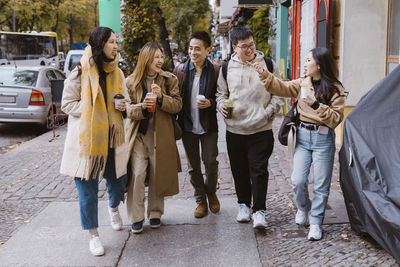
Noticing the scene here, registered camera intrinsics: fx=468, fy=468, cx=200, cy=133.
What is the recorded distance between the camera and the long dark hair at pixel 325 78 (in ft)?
13.0

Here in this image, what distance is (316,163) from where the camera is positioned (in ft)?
13.5

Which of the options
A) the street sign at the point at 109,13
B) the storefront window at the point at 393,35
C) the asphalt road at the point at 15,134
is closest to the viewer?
the storefront window at the point at 393,35

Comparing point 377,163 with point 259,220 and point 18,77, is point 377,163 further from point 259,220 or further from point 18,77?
point 18,77

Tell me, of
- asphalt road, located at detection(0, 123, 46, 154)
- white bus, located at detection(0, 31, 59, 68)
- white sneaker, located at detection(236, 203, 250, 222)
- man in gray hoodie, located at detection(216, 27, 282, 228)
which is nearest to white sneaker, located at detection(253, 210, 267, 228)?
man in gray hoodie, located at detection(216, 27, 282, 228)

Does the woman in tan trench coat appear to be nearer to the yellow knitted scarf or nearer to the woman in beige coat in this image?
the woman in beige coat

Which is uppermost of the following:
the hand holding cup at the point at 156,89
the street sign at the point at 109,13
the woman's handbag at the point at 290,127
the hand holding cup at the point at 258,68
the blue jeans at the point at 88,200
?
the street sign at the point at 109,13

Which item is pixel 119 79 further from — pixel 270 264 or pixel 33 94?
pixel 33 94

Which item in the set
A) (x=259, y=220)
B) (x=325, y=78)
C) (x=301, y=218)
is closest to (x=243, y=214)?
(x=259, y=220)

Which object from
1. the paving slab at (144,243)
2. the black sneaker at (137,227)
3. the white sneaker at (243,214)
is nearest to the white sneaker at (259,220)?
the paving slab at (144,243)

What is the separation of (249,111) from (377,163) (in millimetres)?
1282

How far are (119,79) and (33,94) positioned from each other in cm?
761

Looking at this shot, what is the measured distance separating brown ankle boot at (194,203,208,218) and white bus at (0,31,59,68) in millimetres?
19298

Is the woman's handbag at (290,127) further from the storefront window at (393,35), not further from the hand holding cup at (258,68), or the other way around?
the storefront window at (393,35)

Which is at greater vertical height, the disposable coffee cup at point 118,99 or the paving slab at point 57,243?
the disposable coffee cup at point 118,99
